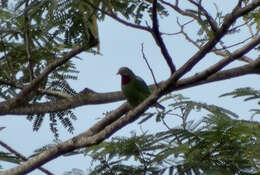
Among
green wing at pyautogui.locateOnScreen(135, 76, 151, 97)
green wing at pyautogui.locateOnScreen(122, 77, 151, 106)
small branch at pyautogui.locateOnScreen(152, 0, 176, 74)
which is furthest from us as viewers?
green wing at pyautogui.locateOnScreen(135, 76, 151, 97)

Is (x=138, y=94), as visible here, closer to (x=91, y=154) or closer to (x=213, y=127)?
(x=91, y=154)

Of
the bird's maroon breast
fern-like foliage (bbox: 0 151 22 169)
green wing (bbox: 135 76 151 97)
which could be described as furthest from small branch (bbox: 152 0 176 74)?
the bird's maroon breast

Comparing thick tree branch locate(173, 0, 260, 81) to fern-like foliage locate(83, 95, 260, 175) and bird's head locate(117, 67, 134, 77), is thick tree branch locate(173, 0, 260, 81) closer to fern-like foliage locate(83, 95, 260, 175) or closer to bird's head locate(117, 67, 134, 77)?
fern-like foliage locate(83, 95, 260, 175)

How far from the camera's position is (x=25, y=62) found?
455cm

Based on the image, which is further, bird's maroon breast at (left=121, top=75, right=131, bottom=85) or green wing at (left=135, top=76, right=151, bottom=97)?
bird's maroon breast at (left=121, top=75, right=131, bottom=85)

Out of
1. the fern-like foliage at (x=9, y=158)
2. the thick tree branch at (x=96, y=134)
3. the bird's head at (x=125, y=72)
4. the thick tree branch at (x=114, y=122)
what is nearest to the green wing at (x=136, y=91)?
the bird's head at (x=125, y=72)

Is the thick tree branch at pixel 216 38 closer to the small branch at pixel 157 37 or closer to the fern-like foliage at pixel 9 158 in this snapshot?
the small branch at pixel 157 37

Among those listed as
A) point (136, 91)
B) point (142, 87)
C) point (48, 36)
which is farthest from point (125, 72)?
point (48, 36)

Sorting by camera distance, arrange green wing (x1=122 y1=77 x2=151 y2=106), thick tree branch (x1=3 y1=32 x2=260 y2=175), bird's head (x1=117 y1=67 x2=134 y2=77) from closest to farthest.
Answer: thick tree branch (x1=3 y1=32 x2=260 y2=175), green wing (x1=122 y1=77 x2=151 y2=106), bird's head (x1=117 y1=67 x2=134 y2=77)

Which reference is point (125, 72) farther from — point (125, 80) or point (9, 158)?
point (9, 158)

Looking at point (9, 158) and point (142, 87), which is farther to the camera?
point (142, 87)

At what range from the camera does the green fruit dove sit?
16.8ft

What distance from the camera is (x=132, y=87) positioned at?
5461 mm

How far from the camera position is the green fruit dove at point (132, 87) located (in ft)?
16.8
